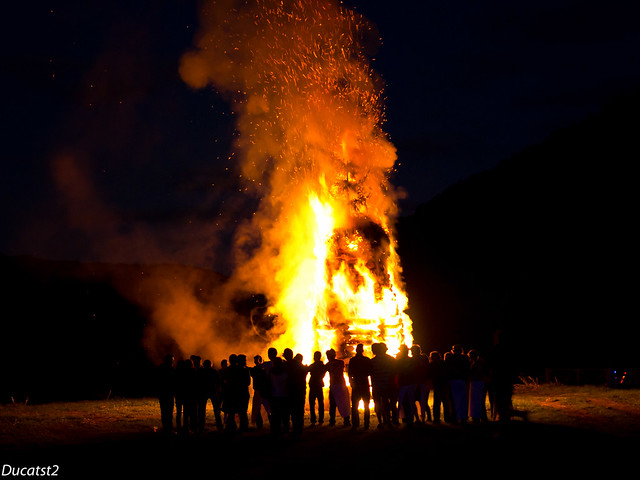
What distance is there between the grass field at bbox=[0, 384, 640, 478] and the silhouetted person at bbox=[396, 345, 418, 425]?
0.47 meters

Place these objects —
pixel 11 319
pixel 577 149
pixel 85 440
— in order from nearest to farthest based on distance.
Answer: pixel 85 440, pixel 11 319, pixel 577 149

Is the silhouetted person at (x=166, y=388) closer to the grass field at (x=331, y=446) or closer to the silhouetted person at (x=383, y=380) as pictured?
the grass field at (x=331, y=446)

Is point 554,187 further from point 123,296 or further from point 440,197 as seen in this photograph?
point 123,296

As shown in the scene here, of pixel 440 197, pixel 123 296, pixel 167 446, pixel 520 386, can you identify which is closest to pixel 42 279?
pixel 123 296

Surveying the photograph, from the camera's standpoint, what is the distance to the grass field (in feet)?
34.1

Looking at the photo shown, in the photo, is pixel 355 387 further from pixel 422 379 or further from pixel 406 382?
pixel 422 379

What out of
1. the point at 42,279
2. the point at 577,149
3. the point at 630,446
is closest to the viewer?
the point at 630,446

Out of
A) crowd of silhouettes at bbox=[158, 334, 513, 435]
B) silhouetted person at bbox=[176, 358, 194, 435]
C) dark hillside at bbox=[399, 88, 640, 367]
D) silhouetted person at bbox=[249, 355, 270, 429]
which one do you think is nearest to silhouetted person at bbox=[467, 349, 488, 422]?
crowd of silhouettes at bbox=[158, 334, 513, 435]

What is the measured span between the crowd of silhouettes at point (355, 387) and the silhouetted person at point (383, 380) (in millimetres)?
19


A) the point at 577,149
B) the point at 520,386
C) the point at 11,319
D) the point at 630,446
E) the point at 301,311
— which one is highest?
the point at 577,149

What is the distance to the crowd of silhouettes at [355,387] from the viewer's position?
541 inches

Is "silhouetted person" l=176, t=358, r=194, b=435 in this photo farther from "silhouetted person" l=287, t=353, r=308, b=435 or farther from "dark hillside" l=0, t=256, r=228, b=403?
"dark hillside" l=0, t=256, r=228, b=403

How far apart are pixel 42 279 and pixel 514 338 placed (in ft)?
110

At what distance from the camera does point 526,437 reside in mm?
11797
